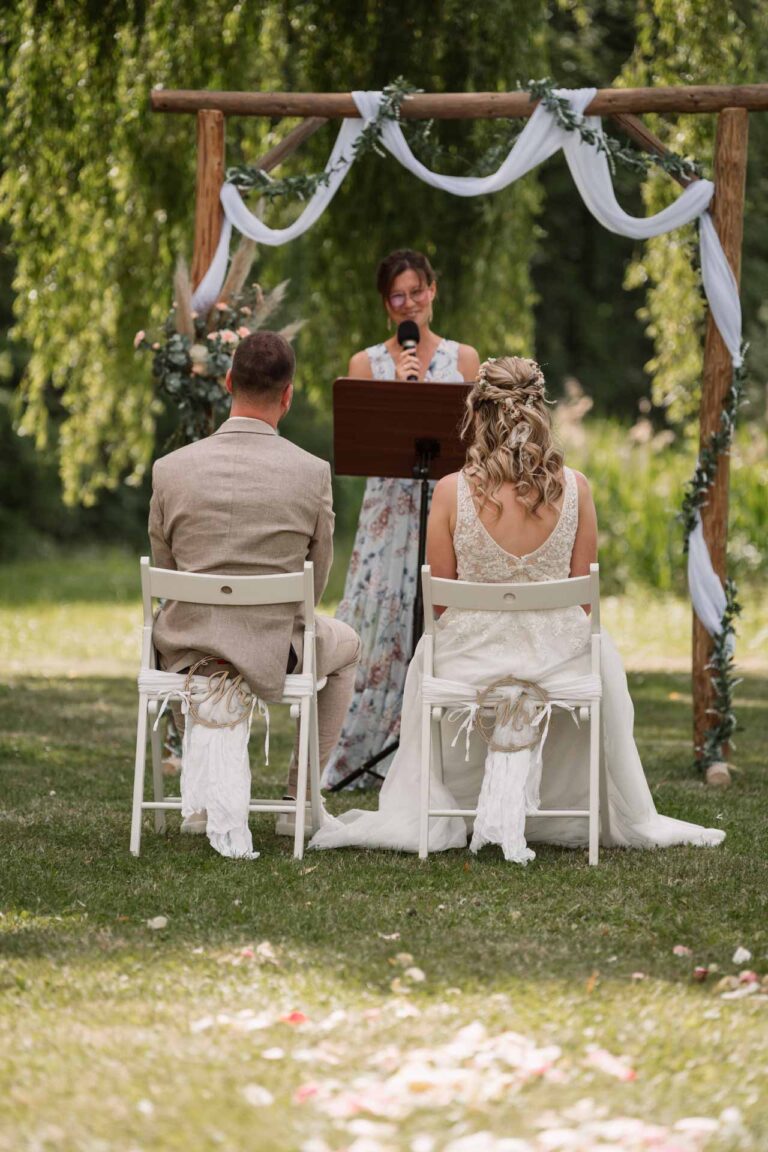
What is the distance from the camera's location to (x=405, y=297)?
649 centimetres

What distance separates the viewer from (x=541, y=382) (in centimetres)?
506

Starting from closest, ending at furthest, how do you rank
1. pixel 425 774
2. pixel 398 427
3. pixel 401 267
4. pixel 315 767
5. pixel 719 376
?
1. pixel 425 774
2. pixel 315 767
3. pixel 398 427
4. pixel 401 267
5. pixel 719 376

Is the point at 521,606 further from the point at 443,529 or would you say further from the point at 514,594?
the point at 443,529

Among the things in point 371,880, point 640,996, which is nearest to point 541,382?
point 371,880

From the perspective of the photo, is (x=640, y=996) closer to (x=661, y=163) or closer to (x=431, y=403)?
(x=431, y=403)

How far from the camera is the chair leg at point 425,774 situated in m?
4.93

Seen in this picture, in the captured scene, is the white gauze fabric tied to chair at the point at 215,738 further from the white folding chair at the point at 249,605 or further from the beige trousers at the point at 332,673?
the beige trousers at the point at 332,673

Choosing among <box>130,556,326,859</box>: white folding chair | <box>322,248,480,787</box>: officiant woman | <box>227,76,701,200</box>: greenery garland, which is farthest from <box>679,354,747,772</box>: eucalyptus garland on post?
<box>130,556,326,859</box>: white folding chair

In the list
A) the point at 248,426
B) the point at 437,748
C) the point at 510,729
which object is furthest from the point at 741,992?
the point at 248,426

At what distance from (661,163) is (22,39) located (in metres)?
4.41

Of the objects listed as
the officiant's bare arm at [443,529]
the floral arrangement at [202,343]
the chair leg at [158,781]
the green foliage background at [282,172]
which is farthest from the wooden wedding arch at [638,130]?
the chair leg at [158,781]

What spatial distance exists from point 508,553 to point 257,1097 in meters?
2.51

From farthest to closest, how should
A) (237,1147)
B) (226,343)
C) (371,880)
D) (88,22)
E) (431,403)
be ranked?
1. (88,22)
2. (226,343)
3. (431,403)
4. (371,880)
5. (237,1147)

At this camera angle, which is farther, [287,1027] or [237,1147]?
[287,1027]
